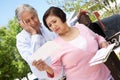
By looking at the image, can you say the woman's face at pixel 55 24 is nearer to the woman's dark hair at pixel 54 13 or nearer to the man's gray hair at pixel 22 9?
the woman's dark hair at pixel 54 13

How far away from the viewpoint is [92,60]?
278 cm

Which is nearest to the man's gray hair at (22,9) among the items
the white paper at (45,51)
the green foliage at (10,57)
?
the white paper at (45,51)

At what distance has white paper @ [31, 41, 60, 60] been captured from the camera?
3.00m

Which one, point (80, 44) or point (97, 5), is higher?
point (80, 44)

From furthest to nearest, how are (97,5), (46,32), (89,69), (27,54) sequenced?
(97,5) < (46,32) < (27,54) < (89,69)

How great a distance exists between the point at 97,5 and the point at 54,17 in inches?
818

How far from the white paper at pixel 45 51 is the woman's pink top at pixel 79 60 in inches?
1.7

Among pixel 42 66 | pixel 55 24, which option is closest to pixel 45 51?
pixel 42 66

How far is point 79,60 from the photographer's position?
2.97 metres

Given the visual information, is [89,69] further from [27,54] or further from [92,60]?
[27,54]

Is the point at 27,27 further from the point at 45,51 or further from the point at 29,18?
the point at 45,51

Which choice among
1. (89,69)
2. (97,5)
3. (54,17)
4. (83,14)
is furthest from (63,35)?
(97,5)

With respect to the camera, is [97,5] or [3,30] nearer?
[97,5]

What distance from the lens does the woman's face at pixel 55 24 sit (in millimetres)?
3082
